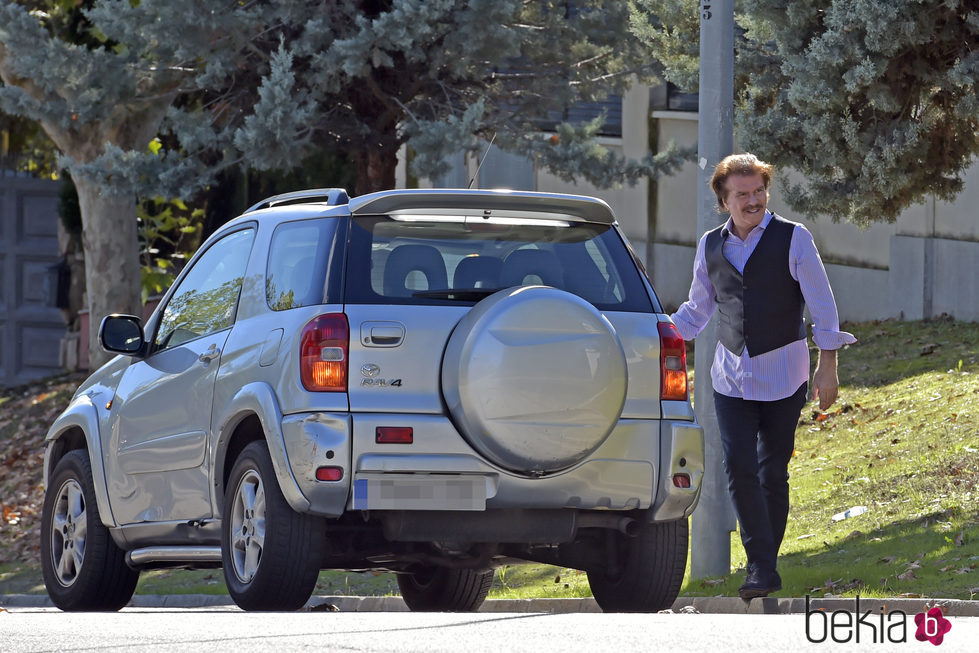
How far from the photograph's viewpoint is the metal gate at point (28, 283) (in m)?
24.4

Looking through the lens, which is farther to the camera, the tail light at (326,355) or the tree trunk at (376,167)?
the tree trunk at (376,167)

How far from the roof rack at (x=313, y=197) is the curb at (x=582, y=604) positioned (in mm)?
2577

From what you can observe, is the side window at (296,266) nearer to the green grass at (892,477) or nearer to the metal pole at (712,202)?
the metal pole at (712,202)

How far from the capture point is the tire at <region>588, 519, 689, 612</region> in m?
7.79

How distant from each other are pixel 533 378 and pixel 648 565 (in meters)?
1.15

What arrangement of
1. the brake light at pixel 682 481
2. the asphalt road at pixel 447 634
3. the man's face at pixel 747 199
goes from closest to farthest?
the asphalt road at pixel 447 634 < the brake light at pixel 682 481 < the man's face at pixel 747 199

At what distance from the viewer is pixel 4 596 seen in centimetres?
1284

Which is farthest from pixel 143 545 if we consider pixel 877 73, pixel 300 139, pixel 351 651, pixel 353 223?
pixel 300 139

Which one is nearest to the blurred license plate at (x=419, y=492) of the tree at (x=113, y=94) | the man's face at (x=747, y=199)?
the man's face at (x=747, y=199)

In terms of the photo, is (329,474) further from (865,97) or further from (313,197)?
(865,97)

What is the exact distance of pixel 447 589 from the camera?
389 inches

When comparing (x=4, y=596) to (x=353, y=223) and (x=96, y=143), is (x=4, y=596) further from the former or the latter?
(x=96, y=143)

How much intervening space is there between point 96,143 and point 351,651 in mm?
14399

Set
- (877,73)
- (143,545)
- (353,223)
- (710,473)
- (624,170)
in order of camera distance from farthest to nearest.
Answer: (624,170), (877,73), (710,473), (143,545), (353,223)
